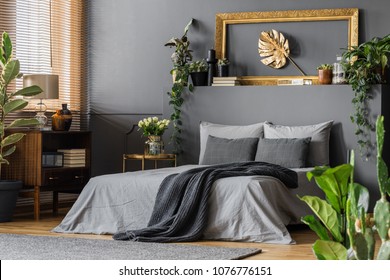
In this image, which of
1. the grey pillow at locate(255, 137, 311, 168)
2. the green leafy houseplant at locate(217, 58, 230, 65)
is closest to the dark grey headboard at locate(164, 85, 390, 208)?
the green leafy houseplant at locate(217, 58, 230, 65)

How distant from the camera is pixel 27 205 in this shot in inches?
317

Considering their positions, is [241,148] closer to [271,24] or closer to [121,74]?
[271,24]

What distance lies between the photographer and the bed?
5910 millimetres

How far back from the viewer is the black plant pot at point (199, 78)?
8039 millimetres

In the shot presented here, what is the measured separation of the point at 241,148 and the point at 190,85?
104 cm

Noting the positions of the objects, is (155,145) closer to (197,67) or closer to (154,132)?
(154,132)

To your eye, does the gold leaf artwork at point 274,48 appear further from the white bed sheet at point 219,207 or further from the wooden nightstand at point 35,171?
the wooden nightstand at point 35,171

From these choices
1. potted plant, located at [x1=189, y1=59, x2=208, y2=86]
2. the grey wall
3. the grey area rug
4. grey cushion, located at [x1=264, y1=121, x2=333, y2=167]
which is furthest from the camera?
the grey wall

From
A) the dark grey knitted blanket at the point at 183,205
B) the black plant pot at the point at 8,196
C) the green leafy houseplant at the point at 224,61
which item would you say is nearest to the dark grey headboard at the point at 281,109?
the green leafy houseplant at the point at 224,61

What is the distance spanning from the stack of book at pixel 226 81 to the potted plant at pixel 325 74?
2.91 feet

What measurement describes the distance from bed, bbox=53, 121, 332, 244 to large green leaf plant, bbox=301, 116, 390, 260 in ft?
13.8

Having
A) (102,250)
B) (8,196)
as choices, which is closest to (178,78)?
(8,196)

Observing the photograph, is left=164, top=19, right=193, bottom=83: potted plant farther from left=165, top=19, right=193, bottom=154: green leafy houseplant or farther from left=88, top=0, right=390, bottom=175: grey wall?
left=88, top=0, right=390, bottom=175: grey wall

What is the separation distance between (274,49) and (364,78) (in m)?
1.09
